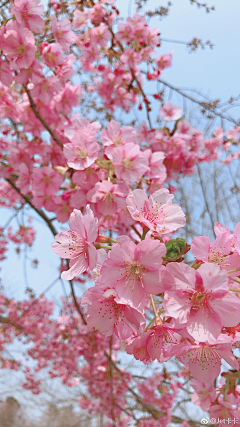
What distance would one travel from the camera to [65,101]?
7.32 feet

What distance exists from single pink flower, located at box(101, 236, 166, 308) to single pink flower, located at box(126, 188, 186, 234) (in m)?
0.13

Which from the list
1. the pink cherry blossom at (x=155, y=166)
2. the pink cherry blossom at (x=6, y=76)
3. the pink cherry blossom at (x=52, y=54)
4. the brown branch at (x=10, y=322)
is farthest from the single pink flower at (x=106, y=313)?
the brown branch at (x=10, y=322)

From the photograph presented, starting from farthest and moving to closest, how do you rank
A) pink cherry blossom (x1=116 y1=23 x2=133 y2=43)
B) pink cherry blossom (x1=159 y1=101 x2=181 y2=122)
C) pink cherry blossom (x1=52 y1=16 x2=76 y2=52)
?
pink cherry blossom (x1=159 y1=101 x2=181 y2=122), pink cherry blossom (x1=116 y1=23 x2=133 y2=43), pink cherry blossom (x1=52 y1=16 x2=76 y2=52)

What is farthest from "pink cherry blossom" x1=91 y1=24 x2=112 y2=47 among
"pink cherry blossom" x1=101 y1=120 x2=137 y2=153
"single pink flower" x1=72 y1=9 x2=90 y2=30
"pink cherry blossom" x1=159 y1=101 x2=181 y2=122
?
"pink cherry blossom" x1=101 y1=120 x2=137 y2=153

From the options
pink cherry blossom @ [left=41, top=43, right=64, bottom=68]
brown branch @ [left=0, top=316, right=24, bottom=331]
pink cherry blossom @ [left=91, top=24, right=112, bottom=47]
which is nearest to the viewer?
pink cherry blossom @ [left=41, top=43, right=64, bottom=68]

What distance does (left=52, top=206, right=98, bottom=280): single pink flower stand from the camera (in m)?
0.87

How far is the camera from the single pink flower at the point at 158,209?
3.00 ft

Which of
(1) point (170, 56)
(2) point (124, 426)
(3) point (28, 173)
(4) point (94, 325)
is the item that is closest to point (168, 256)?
(4) point (94, 325)

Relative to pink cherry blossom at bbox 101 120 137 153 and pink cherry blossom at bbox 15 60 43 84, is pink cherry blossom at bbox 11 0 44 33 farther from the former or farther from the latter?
pink cherry blossom at bbox 101 120 137 153

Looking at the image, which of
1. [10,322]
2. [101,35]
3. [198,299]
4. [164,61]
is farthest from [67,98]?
[10,322]

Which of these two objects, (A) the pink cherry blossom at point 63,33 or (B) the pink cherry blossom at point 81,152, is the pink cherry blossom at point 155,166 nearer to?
(B) the pink cherry blossom at point 81,152

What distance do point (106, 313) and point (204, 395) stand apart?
112cm

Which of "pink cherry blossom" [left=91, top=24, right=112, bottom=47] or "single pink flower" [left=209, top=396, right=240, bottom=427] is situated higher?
"pink cherry blossom" [left=91, top=24, right=112, bottom=47]

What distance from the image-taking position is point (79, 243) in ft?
3.13
